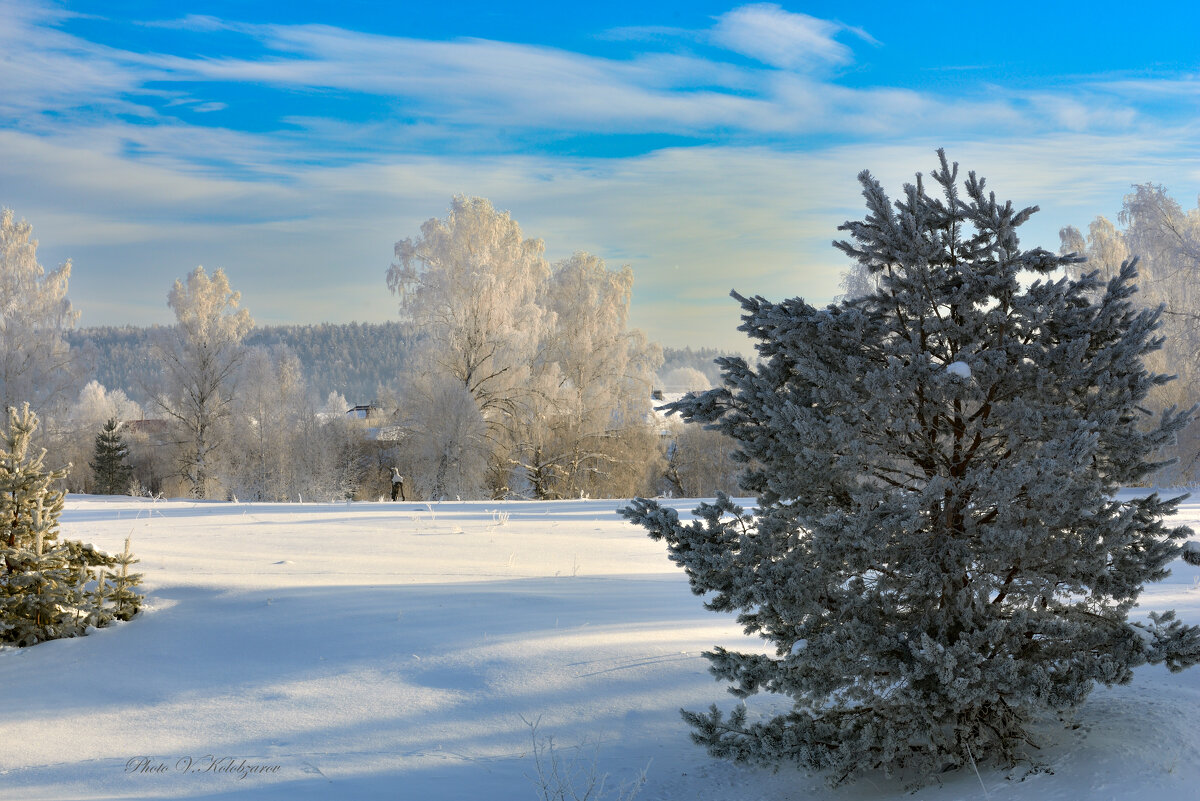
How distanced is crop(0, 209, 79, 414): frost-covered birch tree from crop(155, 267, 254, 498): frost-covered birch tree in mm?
3505

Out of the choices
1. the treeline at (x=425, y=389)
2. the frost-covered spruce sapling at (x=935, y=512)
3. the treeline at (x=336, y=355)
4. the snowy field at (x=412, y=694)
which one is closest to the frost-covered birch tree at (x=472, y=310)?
the treeline at (x=425, y=389)

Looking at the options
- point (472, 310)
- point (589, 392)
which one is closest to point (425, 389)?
point (472, 310)

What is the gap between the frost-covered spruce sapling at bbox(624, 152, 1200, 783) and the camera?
13.1 feet

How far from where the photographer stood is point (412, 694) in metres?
5.61

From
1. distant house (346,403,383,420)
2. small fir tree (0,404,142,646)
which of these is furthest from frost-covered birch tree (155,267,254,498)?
small fir tree (0,404,142,646)

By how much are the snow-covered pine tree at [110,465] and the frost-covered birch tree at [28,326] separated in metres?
8.51

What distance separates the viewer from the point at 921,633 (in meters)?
3.99

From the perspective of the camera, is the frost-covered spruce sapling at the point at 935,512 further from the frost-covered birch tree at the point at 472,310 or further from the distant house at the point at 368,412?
the distant house at the point at 368,412

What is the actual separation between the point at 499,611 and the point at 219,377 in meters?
31.0

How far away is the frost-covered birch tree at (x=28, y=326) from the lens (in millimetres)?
30500

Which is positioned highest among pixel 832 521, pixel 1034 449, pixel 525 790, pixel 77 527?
pixel 1034 449

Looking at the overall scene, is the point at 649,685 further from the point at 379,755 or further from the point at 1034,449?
the point at 1034,449

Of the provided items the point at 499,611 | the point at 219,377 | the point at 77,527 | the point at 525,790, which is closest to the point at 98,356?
the point at 219,377

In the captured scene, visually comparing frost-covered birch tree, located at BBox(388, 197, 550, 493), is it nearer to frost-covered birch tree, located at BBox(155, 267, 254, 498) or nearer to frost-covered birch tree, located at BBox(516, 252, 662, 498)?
frost-covered birch tree, located at BBox(516, 252, 662, 498)
